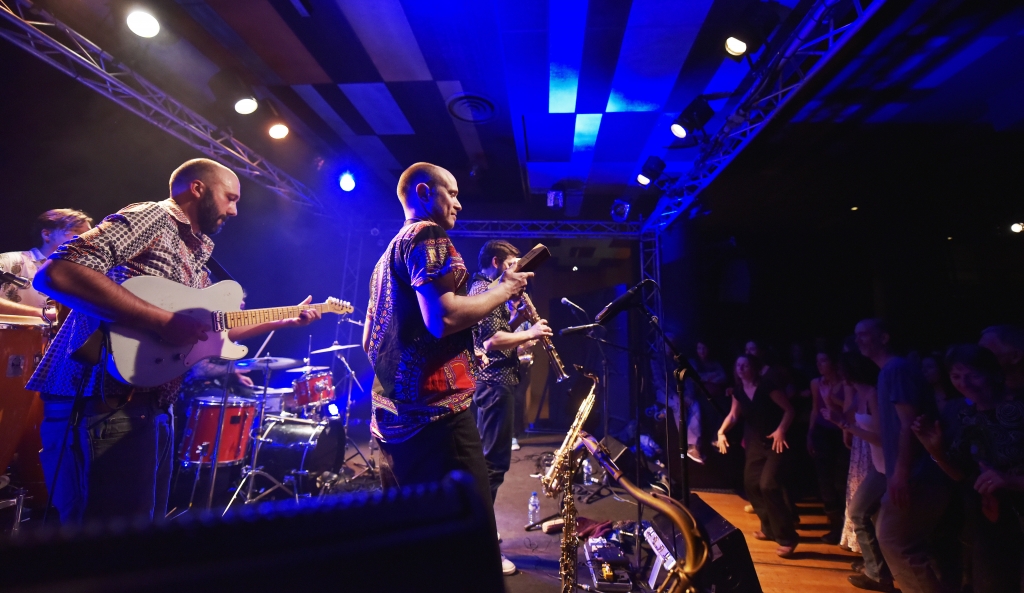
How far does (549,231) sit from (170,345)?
7.24 meters

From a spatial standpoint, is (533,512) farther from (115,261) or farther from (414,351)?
(115,261)

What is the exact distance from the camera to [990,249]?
6867mm

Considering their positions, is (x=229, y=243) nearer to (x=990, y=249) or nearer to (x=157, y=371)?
(x=157, y=371)

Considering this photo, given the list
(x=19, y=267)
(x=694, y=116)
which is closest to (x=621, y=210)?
(x=694, y=116)

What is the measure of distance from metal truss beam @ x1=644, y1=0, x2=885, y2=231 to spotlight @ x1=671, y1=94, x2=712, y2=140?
278mm

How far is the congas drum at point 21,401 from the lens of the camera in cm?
354

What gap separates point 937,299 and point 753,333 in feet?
9.73

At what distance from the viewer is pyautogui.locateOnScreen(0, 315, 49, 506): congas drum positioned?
3535mm

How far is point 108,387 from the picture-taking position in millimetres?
1839

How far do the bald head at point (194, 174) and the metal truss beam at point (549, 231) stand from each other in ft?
20.5

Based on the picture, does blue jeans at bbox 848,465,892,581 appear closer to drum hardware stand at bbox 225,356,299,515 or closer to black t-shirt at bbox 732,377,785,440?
black t-shirt at bbox 732,377,785,440

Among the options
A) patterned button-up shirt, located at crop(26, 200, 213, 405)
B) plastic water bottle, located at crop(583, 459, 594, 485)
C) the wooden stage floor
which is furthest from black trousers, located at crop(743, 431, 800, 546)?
patterned button-up shirt, located at crop(26, 200, 213, 405)

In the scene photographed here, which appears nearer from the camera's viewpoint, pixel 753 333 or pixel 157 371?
pixel 157 371

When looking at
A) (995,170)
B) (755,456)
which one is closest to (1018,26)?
(995,170)
